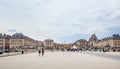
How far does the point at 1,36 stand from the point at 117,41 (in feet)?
293

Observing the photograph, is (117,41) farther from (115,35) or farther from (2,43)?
(2,43)

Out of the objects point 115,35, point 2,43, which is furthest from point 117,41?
point 2,43

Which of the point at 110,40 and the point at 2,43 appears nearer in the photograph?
the point at 2,43

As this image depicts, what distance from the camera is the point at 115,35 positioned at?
637ft

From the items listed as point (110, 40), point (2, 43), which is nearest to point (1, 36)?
point (2, 43)

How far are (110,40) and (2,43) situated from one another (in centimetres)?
8477

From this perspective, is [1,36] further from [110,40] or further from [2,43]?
[110,40]

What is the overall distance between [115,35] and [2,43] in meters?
87.6

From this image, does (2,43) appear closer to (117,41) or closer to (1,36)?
(1,36)

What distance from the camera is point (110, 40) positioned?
19812 cm

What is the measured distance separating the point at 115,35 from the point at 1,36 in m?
88.5

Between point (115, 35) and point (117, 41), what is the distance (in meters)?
5.60

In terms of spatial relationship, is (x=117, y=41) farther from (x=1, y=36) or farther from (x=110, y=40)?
(x=1, y=36)

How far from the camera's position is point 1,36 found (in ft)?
616
